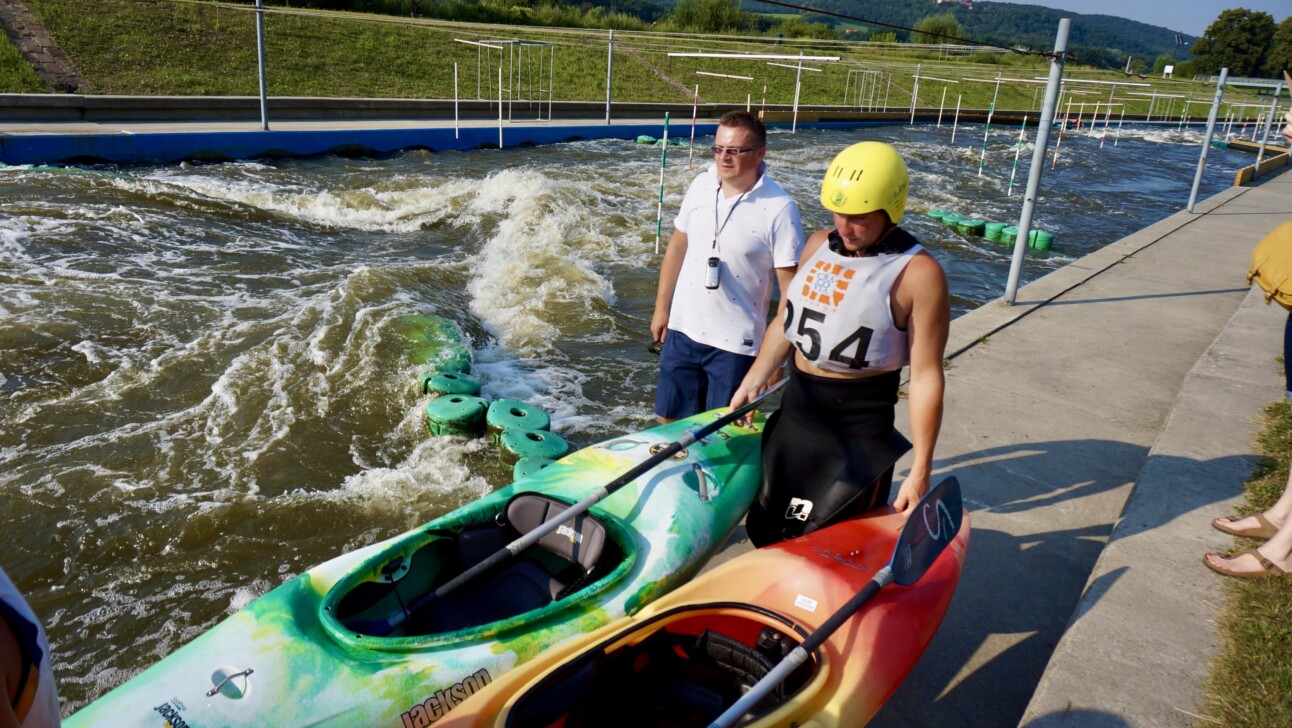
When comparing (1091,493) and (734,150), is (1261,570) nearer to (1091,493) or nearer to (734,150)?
(1091,493)

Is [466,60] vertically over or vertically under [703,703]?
over

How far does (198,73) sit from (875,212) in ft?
66.4

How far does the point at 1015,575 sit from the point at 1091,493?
955 mm

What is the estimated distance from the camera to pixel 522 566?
301 cm

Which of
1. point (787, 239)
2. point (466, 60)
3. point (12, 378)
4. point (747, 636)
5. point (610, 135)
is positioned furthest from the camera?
point (466, 60)

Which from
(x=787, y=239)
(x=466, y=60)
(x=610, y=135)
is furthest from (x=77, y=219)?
(x=466, y=60)

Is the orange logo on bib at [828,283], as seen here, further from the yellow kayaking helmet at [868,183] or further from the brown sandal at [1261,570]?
the brown sandal at [1261,570]

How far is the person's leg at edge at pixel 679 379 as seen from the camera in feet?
11.9

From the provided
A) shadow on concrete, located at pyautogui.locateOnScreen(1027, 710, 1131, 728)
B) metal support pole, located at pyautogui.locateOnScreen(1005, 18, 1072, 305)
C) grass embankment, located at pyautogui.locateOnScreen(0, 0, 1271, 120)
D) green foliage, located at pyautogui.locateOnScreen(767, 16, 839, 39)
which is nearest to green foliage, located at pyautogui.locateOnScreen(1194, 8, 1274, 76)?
green foliage, located at pyautogui.locateOnScreen(767, 16, 839, 39)

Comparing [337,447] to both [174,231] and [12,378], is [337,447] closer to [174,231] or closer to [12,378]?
[12,378]

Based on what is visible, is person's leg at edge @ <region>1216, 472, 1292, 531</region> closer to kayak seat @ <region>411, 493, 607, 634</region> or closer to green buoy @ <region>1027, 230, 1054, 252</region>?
kayak seat @ <region>411, 493, 607, 634</region>

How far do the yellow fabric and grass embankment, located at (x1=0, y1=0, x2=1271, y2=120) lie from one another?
35.2 ft

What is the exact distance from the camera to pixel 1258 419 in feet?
14.4

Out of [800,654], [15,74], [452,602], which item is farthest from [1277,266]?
[15,74]
